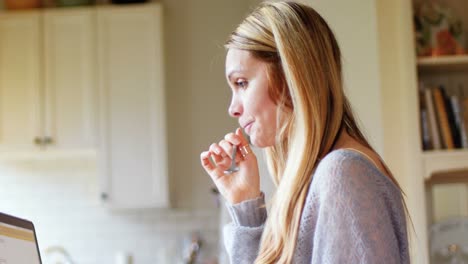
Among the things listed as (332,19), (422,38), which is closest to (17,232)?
(332,19)


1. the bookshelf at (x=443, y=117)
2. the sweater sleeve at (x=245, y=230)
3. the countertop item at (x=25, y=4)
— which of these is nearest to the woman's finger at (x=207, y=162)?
the sweater sleeve at (x=245, y=230)

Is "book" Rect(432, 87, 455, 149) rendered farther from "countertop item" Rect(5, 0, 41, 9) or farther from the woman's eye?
"countertop item" Rect(5, 0, 41, 9)

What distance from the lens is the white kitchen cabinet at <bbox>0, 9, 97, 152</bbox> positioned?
4.17 meters

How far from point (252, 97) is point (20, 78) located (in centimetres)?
330

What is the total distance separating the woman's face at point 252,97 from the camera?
3.94 ft

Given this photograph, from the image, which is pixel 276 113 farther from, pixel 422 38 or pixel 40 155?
pixel 40 155

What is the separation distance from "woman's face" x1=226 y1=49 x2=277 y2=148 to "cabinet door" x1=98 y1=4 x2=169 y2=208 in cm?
294

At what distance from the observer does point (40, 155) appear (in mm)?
4332

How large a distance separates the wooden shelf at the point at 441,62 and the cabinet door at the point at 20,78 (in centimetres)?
229

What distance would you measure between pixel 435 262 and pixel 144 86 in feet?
6.49

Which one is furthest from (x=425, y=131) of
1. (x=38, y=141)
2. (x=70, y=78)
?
(x=38, y=141)

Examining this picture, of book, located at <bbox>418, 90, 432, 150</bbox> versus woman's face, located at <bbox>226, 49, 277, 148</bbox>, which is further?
book, located at <bbox>418, 90, 432, 150</bbox>

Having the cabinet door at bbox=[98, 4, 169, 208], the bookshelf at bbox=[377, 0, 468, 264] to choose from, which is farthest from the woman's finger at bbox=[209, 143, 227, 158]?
the cabinet door at bbox=[98, 4, 169, 208]

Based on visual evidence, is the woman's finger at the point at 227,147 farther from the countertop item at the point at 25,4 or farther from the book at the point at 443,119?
A: the countertop item at the point at 25,4
